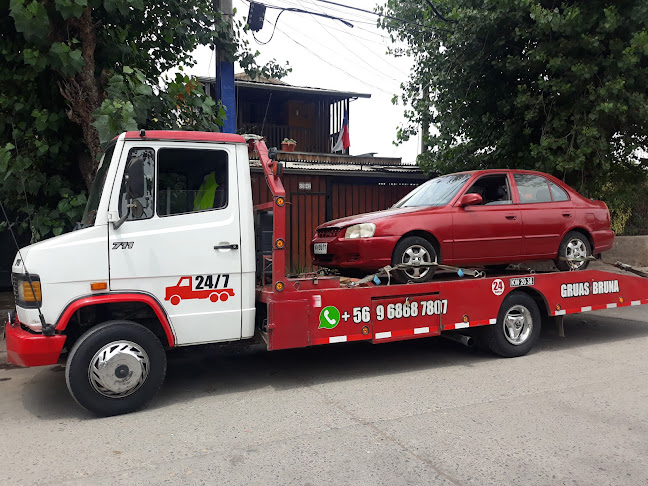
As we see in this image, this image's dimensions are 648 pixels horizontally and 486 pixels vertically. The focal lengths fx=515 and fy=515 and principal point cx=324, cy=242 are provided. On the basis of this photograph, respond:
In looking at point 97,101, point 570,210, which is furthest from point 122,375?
point 570,210

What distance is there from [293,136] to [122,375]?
1597 centimetres

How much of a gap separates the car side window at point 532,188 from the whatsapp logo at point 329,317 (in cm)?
315

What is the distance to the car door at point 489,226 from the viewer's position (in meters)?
6.36

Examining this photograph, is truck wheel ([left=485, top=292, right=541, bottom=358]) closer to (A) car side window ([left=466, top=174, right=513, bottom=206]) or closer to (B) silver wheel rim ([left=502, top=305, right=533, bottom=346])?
(B) silver wheel rim ([left=502, top=305, right=533, bottom=346])

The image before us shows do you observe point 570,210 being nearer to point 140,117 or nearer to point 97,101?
point 140,117

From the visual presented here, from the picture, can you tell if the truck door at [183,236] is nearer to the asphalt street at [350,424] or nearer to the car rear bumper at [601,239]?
the asphalt street at [350,424]

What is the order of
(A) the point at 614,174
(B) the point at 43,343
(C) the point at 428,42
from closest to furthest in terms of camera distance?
(B) the point at 43,343
(A) the point at 614,174
(C) the point at 428,42

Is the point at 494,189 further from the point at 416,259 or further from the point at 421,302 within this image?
the point at 421,302

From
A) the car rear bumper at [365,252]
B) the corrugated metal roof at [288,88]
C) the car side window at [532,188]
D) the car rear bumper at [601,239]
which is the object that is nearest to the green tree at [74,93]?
the car rear bumper at [365,252]

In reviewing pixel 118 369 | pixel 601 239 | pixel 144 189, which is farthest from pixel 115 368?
pixel 601 239

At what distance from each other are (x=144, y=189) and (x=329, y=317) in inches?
86.4

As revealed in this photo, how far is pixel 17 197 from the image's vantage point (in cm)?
721

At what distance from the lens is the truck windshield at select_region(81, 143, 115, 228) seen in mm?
4691

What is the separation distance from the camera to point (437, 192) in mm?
6887
